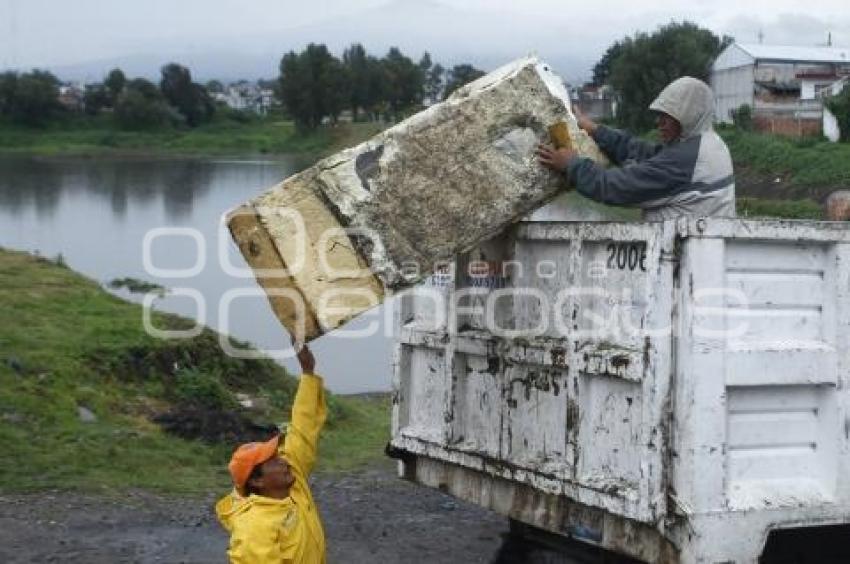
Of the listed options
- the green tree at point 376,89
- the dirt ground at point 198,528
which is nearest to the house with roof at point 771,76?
the green tree at point 376,89

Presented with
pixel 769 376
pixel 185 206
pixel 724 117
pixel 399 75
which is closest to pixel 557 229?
pixel 769 376

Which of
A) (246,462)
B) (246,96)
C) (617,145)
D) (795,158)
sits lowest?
(246,462)

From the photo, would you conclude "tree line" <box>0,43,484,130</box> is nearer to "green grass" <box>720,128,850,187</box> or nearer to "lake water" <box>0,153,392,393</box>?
"lake water" <box>0,153,392,393</box>

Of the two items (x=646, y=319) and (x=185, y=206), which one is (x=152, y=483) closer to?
(x=646, y=319)

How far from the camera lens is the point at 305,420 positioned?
449 cm

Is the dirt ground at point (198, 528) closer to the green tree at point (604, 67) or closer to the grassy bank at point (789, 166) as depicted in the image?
the grassy bank at point (789, 166)

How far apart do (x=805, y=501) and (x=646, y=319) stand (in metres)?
0.81

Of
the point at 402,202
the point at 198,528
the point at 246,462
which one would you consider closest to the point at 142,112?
the point at 198,528

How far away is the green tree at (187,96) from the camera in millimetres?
76375

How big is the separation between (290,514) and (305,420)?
45cm

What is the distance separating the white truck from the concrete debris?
1.00ft

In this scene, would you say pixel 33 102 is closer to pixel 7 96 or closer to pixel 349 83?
pixel 7 96

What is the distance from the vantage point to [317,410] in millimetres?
4539

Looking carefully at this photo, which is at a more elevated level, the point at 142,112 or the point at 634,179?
the point at 142,112
